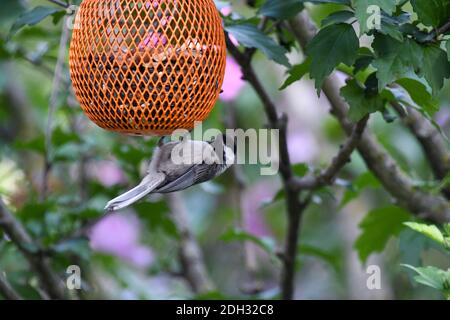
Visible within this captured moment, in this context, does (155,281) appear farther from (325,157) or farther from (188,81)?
(188,81)

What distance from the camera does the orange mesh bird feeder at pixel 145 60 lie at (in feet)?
4.78

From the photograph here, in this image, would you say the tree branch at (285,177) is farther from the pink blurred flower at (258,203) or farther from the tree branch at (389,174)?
the pink blurred flower at (258,203)

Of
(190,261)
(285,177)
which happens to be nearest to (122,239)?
(190,261)

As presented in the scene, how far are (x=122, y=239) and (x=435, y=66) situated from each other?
2.87m

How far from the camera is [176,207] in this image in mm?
3119

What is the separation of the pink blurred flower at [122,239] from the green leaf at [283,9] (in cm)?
225

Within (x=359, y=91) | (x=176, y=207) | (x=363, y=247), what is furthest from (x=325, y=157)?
(x=359, y=91)

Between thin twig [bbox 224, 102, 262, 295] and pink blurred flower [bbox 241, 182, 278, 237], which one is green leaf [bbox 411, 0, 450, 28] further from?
pink blurred flower [bbox 241, 182, 278, 237]


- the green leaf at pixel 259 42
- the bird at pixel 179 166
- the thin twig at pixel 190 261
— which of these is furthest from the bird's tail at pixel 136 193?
the thin twig at pixel 190 261

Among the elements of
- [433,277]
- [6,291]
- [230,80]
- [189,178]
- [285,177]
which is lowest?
[433,277]

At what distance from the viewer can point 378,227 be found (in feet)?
7.39

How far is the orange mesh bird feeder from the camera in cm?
146

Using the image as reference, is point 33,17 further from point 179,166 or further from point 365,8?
point 365,8

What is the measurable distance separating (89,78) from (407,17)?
615 mm
